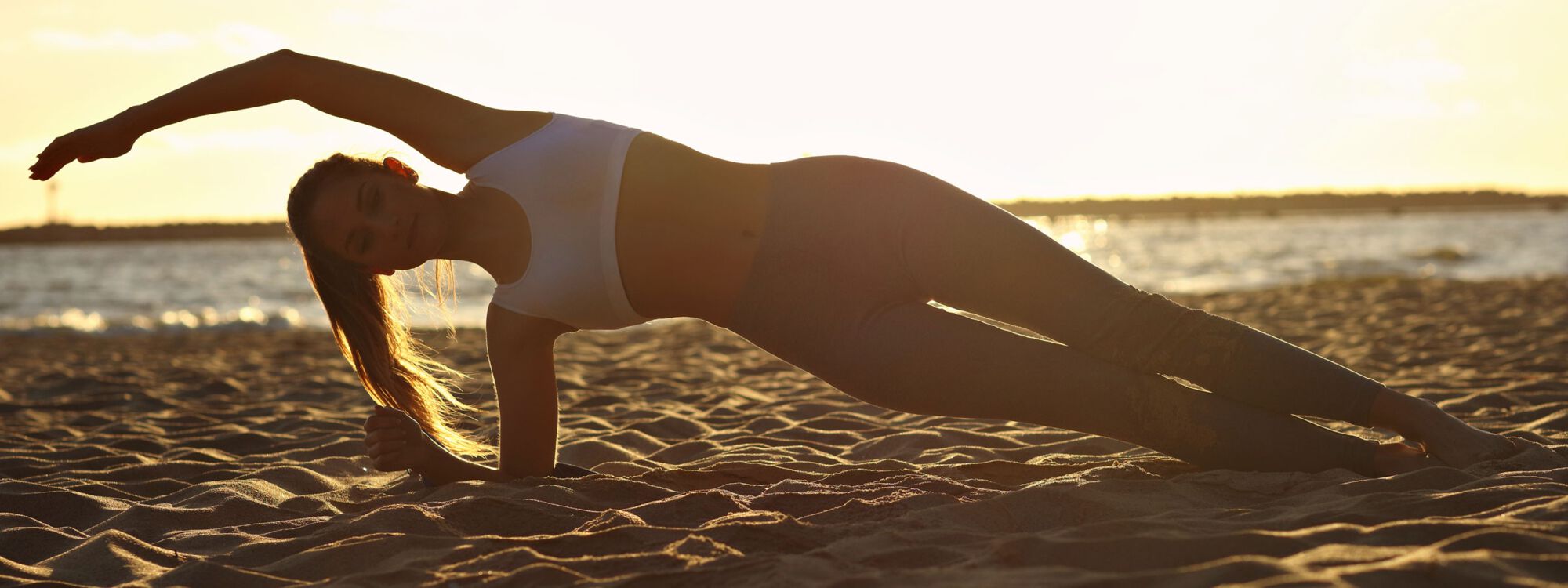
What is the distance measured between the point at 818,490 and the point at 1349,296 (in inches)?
353

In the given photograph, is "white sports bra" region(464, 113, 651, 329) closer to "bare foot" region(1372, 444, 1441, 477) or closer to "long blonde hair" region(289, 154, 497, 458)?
"long blonde hair" region(289, 154, 497, 458)

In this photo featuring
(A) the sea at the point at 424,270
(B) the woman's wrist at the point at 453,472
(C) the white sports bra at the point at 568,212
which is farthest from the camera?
(A) the sea at the point at 424,270

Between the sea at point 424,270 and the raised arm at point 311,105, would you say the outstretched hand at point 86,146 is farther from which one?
the sea at point 424,270

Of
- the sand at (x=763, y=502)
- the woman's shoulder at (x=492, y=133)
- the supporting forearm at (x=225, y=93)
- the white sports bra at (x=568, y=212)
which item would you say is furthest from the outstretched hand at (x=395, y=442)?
the supporting forearm at (x=225, y=93)

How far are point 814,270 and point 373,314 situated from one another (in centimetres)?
125

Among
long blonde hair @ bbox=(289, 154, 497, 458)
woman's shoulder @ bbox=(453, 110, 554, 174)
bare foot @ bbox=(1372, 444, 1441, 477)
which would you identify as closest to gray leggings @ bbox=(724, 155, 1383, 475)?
bare foot @ bbox=(1372, 444, 1441, 477)

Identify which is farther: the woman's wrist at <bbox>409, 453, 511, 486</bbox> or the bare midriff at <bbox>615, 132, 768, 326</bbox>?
the woman's wrist at <bbox>409, 453, 511, 486</bbox>

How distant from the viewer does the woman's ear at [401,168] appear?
279cm

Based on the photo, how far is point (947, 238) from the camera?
8.71ft

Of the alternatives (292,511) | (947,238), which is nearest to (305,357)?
(292,511)

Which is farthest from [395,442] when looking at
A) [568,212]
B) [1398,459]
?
[1398,459]

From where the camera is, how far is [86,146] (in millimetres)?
2699

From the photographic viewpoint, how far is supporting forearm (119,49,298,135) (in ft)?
8.89

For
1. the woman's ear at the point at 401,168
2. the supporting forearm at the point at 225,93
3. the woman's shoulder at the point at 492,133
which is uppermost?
the supporting forearm at the point at 225,93
